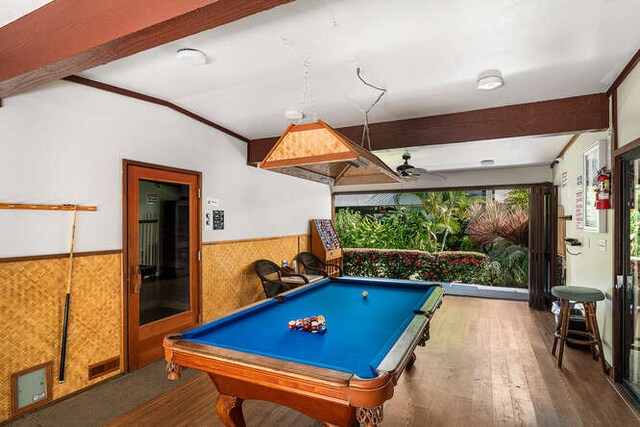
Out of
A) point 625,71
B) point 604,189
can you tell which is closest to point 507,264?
point 604,189

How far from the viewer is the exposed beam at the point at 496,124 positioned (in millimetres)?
3168

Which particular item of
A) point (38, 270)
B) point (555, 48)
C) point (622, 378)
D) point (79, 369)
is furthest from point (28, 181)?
point (622, 378)

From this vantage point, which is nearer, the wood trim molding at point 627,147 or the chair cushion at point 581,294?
the wood trim molding at point 627,147

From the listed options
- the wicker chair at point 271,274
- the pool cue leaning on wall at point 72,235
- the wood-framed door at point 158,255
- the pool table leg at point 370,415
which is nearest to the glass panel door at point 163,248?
the wood-framed door at point 158,255

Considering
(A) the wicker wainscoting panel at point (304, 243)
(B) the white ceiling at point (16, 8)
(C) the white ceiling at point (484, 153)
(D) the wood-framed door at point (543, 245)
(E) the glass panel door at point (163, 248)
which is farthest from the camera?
(A) the wicker wainscoting panel at point (304, 243)

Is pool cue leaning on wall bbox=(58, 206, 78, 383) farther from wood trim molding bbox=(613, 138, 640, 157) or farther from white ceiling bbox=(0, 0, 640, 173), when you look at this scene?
wood trim molding bbox=(613, 138, 640, 157)

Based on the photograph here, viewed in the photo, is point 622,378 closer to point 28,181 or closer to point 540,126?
point 540,126

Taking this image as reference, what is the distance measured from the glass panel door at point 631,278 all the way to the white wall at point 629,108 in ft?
0.73

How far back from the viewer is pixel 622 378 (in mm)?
2916

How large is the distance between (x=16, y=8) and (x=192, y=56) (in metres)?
0.95

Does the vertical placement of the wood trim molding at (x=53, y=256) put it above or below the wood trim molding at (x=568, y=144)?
below

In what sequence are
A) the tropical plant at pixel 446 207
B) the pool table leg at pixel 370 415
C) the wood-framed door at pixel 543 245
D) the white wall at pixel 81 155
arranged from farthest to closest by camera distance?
the tropical plant at pixel 446 207
the wood-framed door at pixel 543 245
the white wall at pixel 81 155
the pool table leg at pixel 370 415

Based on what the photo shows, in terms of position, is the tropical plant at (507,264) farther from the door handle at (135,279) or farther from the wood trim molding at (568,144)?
the door handle at (135,279)

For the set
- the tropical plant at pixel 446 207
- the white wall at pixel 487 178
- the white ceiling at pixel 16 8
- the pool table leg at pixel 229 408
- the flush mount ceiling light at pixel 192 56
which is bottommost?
the pool table leg at pixel 229 408
